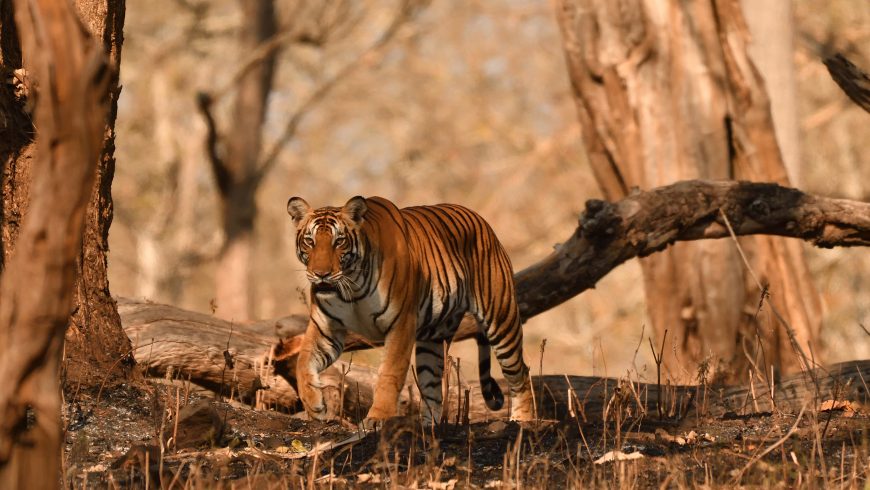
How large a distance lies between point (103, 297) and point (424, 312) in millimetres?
1771

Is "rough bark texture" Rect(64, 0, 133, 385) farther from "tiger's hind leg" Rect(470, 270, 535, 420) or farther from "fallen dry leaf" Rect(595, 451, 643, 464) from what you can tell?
"fallen dry leaf" Rect(595, 451, 643, 464)

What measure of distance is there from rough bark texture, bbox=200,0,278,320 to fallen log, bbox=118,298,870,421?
31.4ft

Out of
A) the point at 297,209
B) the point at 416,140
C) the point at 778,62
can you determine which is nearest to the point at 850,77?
the point at 297,209

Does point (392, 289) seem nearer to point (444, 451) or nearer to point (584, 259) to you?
point (444, 451)

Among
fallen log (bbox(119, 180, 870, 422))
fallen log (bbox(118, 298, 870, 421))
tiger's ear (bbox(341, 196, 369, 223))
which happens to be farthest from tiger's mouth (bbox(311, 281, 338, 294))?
fallen log (bbox(119, 180, 870, 422))

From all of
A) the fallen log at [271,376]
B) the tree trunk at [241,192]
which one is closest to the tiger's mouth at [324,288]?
the fallen log at [271,376]

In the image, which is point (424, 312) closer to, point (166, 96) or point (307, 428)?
point (307, 428)

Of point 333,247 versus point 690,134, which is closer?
point 333,247

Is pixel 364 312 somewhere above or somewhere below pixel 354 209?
below

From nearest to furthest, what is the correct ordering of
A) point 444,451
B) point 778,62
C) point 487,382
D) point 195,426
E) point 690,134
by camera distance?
point 444,451 → point 195,426 → point 487,382 → point 690,134 → point 778,62

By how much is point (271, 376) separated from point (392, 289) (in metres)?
1.92

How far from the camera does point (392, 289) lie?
6.50 m

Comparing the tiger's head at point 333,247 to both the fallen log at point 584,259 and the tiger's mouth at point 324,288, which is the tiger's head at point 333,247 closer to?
the tiger's mouth at point 324,288

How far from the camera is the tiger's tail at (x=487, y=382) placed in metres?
7.82
